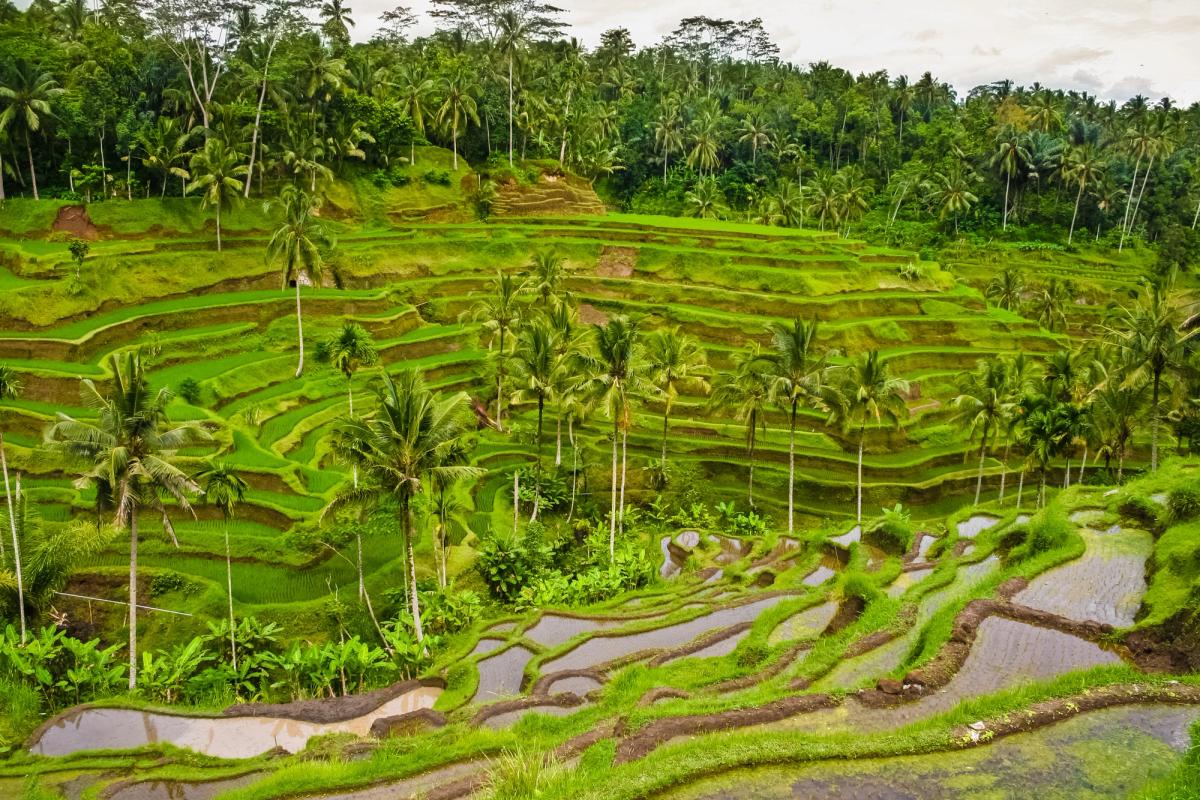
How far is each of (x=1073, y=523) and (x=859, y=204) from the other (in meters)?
60.4

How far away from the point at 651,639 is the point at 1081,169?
88261 millimetres

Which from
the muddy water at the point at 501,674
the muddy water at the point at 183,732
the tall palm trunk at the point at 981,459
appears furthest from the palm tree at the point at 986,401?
the muddy water at the point at 183,732

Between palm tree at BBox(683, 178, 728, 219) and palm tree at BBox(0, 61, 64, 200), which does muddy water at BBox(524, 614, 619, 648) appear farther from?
palm tree at BBox(683, 178, 728, 219)

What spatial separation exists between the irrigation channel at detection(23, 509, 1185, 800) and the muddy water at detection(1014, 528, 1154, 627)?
58 millimetres

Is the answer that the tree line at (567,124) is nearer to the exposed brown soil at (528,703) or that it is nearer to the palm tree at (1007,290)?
the palm tree at (1007,290)

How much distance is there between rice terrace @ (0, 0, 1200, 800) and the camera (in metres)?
13.9

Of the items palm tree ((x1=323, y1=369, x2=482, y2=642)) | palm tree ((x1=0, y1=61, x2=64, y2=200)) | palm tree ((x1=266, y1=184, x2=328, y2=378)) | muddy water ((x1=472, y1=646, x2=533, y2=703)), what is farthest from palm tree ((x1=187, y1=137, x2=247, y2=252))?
muddy water ((x1=472, y1=646, x2=533, y2=703))

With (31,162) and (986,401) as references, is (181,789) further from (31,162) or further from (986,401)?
(31,162)

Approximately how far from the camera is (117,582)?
75.9ft

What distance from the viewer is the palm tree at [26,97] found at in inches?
1775

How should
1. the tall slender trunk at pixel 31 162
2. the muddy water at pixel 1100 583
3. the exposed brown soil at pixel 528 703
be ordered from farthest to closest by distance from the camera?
1. the tall slender trunk at pixel 31 162
2. the muddy water at pixel 1100 583
3. the exposed brown soil at pixel 528 703

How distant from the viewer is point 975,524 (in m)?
30.9

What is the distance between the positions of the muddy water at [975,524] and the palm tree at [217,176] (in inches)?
1775

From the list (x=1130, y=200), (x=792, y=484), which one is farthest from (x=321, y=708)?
(x=1130, y=200)
